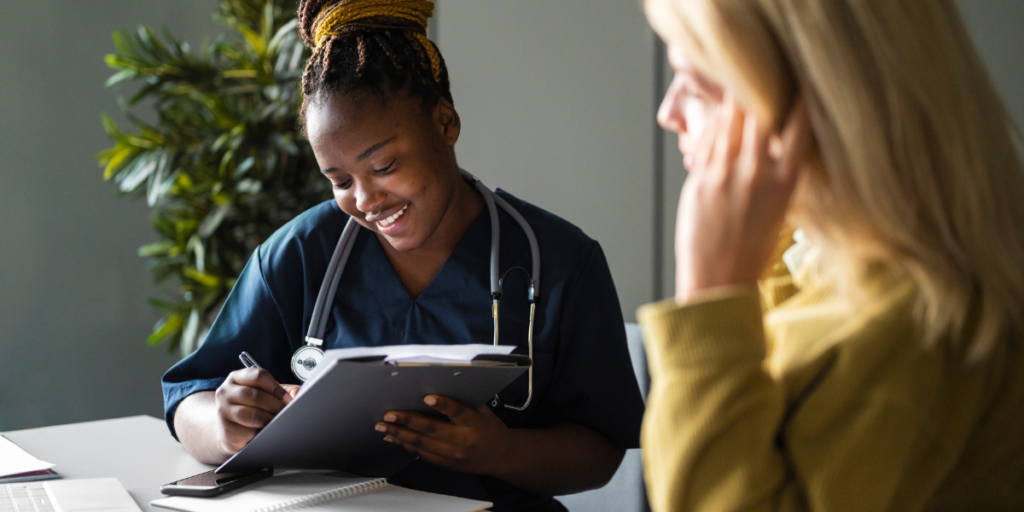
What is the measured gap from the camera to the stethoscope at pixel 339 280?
1.18 metres

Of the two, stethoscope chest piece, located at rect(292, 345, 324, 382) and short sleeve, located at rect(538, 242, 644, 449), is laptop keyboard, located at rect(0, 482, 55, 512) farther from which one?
short sleeve, located at rect(538, 242, 644, 449)

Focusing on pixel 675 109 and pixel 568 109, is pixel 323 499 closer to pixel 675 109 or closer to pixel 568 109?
pixel 675 109

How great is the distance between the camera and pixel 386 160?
46.3 inches

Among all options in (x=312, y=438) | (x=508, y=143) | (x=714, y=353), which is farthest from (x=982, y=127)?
(x=508, y=143)

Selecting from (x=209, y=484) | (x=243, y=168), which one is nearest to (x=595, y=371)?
(x=209, y=484)

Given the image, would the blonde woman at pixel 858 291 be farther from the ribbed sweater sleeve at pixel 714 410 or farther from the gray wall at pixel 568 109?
the gray wall at pixel 568 109

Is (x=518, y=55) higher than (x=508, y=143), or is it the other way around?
(x=518, y=55)

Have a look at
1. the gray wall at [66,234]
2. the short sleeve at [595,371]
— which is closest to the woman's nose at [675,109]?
the short sleeve at [595,371]

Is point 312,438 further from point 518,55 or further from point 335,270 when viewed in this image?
point 518,55

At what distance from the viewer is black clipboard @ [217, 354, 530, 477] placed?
2.79 ft

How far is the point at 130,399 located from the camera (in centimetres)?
315

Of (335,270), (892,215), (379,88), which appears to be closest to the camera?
(892,215)

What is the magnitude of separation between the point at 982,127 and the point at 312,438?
2.51ft

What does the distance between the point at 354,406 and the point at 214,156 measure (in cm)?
212
